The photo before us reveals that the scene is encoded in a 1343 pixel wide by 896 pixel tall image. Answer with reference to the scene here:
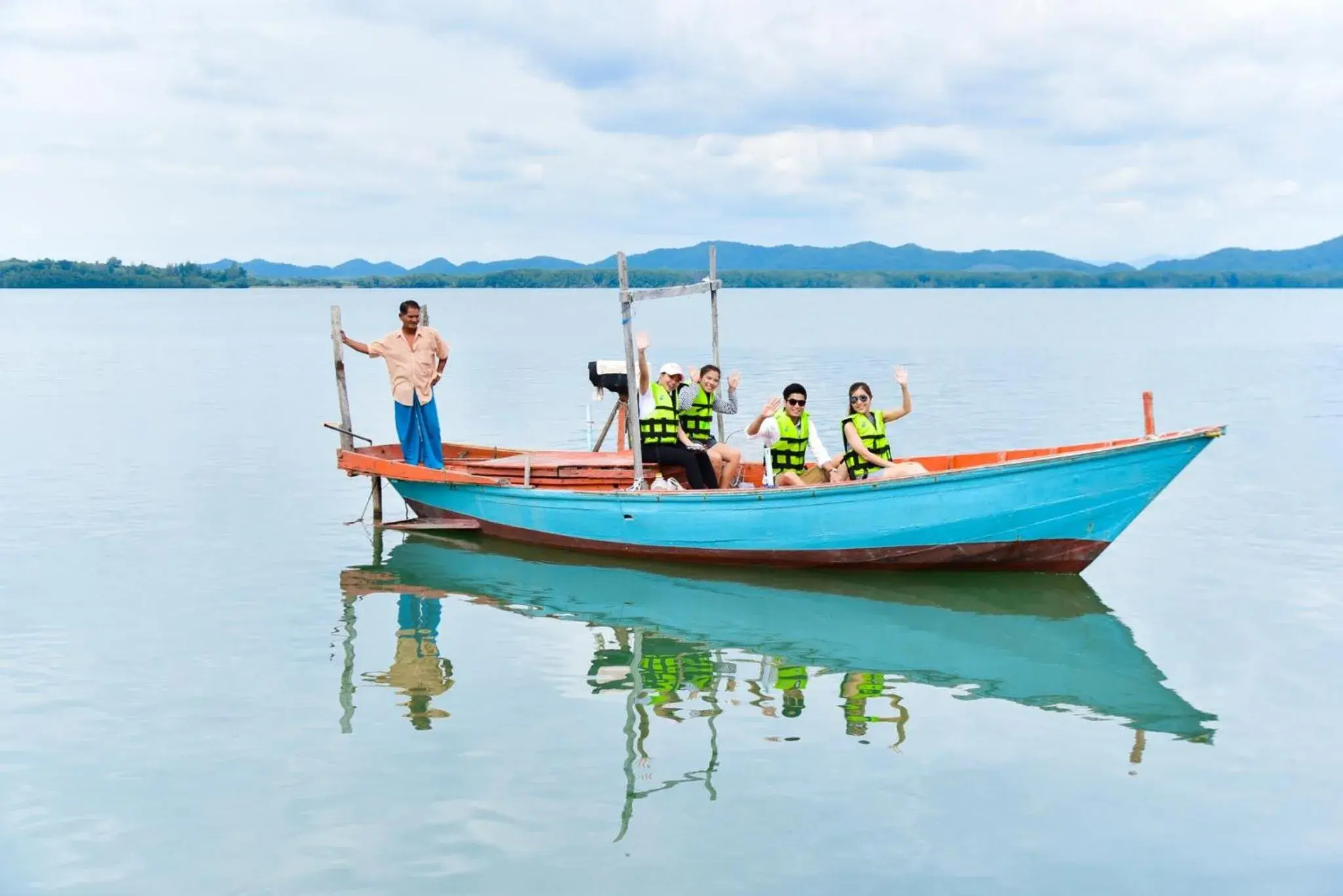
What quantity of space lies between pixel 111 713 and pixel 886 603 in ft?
24.2

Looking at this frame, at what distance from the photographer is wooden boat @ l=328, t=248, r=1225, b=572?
12.2 meters

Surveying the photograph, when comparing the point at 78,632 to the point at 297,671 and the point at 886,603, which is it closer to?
the point at 297,671

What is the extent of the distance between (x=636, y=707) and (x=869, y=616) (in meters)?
3.51

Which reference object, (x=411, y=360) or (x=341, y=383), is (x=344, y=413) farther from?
(x=411, y=360)

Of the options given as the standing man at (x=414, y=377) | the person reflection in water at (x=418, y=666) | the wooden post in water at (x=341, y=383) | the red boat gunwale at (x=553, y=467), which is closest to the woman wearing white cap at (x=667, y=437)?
the red boat gunwale at (x=553, y=467)

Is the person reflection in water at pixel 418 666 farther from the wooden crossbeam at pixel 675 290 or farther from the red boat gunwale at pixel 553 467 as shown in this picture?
the wooden crossbeam at pixel 675 290

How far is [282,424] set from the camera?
28688mm

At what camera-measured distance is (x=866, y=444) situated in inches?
530

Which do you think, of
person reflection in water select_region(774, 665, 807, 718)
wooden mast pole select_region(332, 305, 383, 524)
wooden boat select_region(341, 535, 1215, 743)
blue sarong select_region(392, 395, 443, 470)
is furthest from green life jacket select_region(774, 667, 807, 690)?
wooden mast pole select_region(332, 305, 383, 524)

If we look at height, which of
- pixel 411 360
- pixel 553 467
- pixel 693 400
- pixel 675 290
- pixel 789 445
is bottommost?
pixel 553 467

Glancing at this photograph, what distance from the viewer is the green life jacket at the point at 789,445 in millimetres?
13609

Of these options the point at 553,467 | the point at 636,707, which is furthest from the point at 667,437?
the point at 636,707

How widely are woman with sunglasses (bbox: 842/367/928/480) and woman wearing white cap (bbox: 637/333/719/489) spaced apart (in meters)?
1.67

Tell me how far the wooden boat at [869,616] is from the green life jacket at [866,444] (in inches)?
48.4
